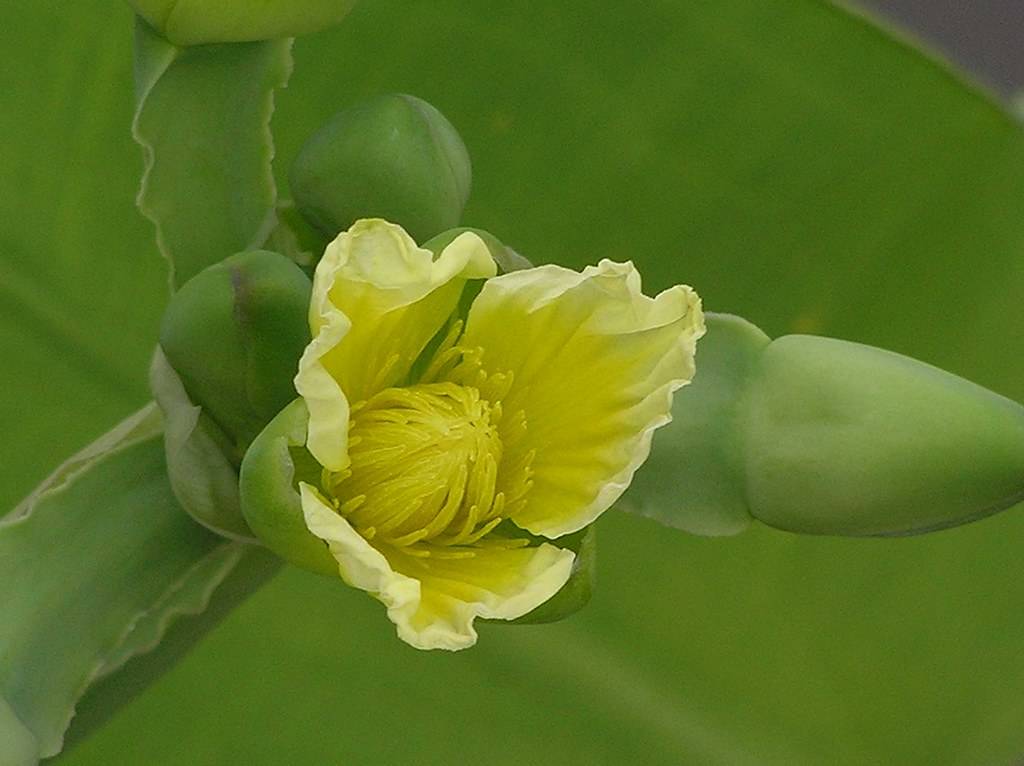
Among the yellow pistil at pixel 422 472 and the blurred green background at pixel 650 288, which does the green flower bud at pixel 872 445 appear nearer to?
the yellow pistil at pixel 422 472

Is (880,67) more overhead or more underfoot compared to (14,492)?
more overhead

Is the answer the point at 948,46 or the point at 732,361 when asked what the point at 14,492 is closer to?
the point at 732,361

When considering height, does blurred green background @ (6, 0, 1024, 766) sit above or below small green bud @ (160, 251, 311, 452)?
below

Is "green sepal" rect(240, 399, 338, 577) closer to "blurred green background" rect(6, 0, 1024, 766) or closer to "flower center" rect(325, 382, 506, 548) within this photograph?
"flower center" rect(325, 382, 506, 548)

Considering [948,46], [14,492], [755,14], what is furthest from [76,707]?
→ [948,46]

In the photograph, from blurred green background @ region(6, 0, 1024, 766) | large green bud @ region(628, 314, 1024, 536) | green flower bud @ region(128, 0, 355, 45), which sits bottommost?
blurred green background @ region(6, 0, 1024, 766)

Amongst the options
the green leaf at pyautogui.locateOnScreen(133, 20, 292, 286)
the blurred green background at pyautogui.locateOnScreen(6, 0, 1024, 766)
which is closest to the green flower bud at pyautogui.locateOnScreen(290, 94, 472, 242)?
the green leaf at pyautogui.locateOnScreen(133, 20, 292, 286)

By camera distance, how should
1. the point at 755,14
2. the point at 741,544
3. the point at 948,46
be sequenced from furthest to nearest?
the point at 948,46
the point at 741,544
the point at 755,14

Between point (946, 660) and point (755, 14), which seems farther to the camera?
point (946, 660)

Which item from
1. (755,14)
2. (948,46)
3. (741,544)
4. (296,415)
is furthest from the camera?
(948,46)
